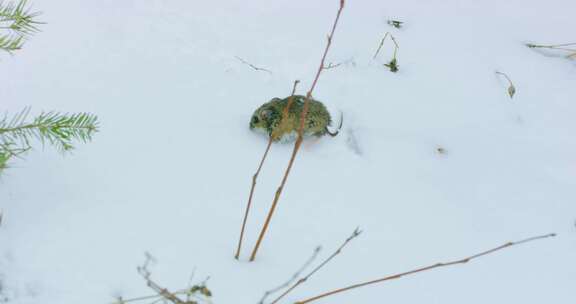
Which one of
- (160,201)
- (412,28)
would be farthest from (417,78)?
(160,201)

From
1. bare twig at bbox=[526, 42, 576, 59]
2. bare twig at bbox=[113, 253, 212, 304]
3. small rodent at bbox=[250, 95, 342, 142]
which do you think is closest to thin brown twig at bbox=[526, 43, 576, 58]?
bare twig at bbox=[526, 42, 576, 59]

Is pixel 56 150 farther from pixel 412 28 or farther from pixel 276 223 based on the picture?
pixel 412 28

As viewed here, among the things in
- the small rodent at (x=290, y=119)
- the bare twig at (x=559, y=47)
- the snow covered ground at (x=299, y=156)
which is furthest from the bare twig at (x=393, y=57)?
the bare twig at (x=559, y=47)

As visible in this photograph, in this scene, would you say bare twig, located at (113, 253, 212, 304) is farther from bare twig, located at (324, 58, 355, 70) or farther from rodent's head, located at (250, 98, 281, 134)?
bare twig, located at (324, 58, 355, 70)

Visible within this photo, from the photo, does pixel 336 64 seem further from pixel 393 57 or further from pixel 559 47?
pixel 559 47

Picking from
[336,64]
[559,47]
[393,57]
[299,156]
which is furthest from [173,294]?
[559,47]

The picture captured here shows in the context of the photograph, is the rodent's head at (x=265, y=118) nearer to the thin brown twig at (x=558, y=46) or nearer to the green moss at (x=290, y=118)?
the green moss at (x=290, y=118)
